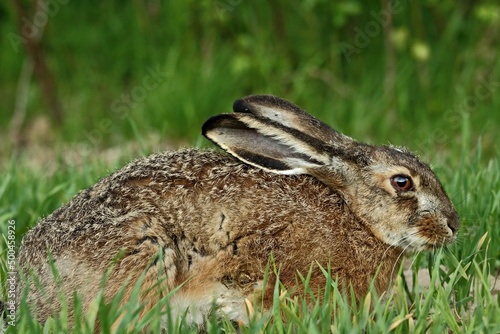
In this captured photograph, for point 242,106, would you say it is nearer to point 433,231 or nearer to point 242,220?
point 242,220

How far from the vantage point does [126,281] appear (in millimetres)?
3775

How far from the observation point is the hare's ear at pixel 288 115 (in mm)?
4781

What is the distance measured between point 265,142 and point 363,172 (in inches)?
20.2

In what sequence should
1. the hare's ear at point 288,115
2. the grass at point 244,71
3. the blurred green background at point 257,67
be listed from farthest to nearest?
the blurred green background at point 257,67
the grass at point 244,71
the hare's ear at point 288,115

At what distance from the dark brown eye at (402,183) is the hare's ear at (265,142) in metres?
0.35

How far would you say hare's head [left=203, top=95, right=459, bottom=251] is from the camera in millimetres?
4496

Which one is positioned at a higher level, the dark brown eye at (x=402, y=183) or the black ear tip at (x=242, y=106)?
the black ear tip at (x=242, y=106)

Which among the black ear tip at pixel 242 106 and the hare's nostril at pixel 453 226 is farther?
the black ear tip at pixel 242 106

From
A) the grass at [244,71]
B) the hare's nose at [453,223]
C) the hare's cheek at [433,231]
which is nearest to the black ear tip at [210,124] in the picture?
the hare's cheek at [433,231]

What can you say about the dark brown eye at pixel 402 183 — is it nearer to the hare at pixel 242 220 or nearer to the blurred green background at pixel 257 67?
the hare at pixel 242 220

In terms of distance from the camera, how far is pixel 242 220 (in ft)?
14.1

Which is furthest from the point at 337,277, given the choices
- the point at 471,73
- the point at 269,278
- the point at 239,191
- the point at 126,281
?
the point at 471,73

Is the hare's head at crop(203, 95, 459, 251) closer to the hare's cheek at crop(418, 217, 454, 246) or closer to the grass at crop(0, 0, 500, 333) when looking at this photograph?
the hare's cheek at crop(418, 217, 454, 246)

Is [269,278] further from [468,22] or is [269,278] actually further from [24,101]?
[24,101]
